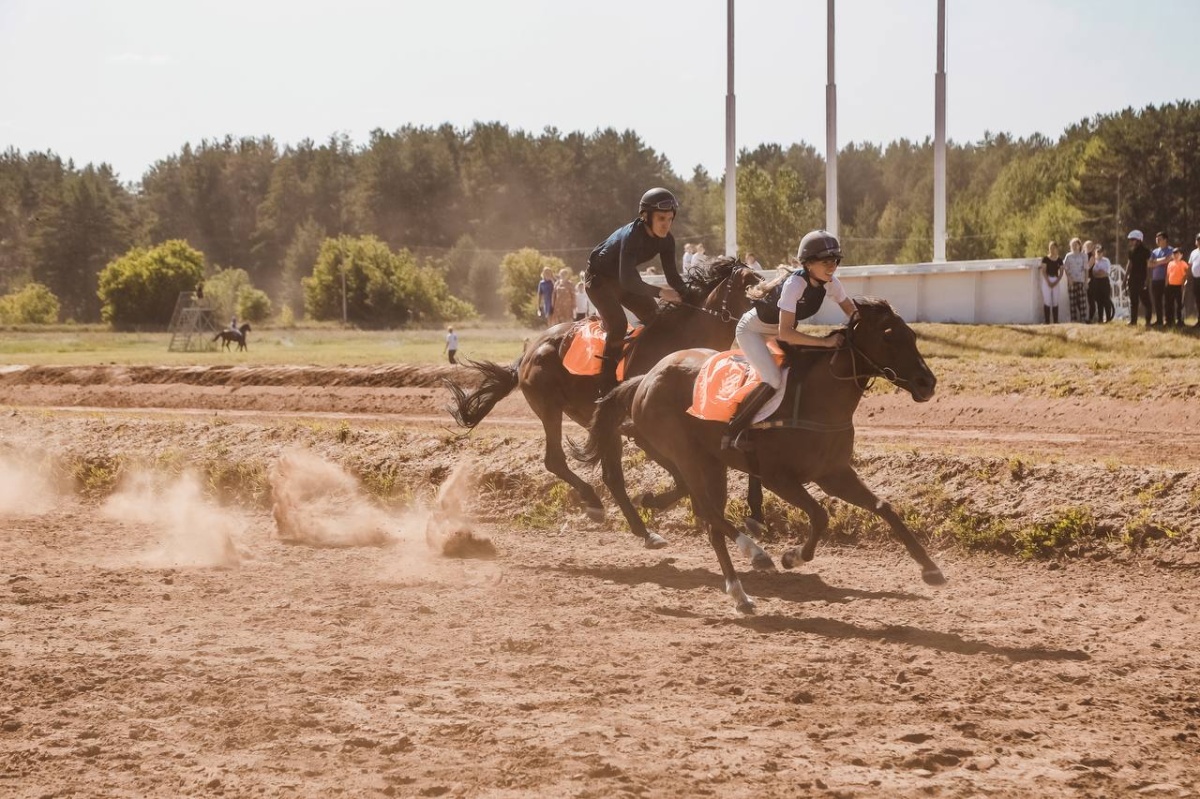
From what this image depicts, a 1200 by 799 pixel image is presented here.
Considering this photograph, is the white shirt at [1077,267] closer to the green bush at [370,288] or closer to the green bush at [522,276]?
the green bush at [522,276]

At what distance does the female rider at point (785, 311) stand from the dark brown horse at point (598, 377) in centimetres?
151

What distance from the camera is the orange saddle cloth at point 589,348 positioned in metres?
11.9

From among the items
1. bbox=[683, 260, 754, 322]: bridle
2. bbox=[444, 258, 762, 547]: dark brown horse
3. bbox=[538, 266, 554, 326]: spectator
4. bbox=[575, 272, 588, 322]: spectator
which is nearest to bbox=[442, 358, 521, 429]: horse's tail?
bbox=[444, 258, 762, 547]: dark brown horse

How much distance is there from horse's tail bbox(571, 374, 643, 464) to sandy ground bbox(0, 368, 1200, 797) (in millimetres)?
1069

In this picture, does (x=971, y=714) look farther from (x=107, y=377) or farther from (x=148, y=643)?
(x=107, y=377)

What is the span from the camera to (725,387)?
9.72m

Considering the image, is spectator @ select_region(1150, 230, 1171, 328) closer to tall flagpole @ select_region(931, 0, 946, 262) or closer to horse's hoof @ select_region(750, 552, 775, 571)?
tall flagpole @ select_region(931, 0, 946, 262)

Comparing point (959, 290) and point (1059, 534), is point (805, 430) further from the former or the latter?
point (959, 290)

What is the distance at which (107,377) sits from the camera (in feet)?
105

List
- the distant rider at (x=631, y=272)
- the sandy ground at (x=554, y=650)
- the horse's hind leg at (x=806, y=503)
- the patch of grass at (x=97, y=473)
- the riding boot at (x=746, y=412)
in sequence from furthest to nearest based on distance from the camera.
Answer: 1. the patch of grass at (x=97, y=473)
2. the distant rider at (x=631, y=272)
3. the riding boot at (x=746, y=412)
4. the horse's hind leg at (x=806, y=503)
5. the sandy ground at (x=554, y=650)

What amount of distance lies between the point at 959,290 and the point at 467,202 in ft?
356

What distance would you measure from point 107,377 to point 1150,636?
95.4 ft

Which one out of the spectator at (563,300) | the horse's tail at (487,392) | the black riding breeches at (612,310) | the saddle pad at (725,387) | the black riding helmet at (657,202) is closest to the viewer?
the saddle pad at (725,387)

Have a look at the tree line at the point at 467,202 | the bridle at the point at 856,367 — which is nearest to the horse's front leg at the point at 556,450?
the bridle at the point at 856,367
